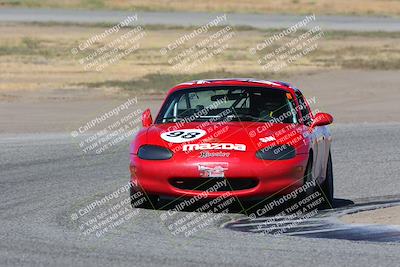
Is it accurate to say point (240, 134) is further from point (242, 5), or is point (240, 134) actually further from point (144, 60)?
point (242, 5)

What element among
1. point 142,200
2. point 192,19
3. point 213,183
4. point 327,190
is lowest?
point 192,19

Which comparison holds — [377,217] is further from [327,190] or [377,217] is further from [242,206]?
[327,190]

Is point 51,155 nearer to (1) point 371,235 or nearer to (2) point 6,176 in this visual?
(2) point 6,176

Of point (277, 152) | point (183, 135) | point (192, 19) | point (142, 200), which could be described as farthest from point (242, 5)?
point (277, 152)

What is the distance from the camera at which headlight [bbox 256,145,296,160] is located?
11766 millimetres

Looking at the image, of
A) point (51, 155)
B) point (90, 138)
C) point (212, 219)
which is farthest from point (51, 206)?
point (90, 138)

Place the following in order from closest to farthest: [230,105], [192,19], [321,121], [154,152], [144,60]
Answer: [154,152] → [321,121] → [230,105] → [144,60] → [192,19]

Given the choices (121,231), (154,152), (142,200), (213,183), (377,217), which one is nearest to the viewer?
(121,231)

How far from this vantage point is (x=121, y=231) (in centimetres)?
1042

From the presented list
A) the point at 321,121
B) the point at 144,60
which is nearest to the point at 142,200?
the point at 321,121

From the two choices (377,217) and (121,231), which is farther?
(377,217)

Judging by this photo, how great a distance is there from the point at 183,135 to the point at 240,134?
23.1 inches

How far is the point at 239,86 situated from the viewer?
13.3 m

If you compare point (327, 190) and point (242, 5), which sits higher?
point (327, 190)
